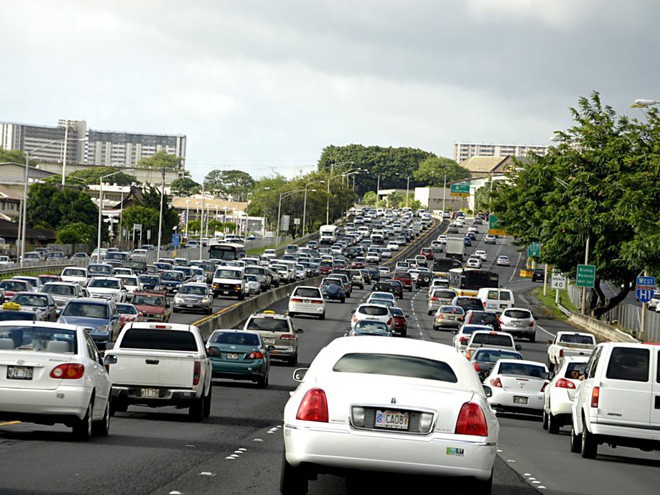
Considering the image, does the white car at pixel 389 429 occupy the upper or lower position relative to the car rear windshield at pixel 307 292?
upper

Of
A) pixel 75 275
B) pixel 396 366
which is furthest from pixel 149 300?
pixel 396 366

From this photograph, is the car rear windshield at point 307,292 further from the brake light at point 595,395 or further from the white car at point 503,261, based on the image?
the white car at point 503,261

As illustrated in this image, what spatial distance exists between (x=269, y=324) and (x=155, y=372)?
18404 mm

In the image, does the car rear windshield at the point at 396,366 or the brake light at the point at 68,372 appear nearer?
the car rear windshield at the point at 396,366

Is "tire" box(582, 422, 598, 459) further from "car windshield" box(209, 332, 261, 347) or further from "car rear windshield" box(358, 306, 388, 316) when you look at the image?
"car rear windshield" box(358, 306, 388, 316)

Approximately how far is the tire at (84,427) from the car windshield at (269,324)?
22.2m

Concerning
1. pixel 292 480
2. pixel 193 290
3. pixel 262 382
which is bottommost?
Answer: pixel 262 382

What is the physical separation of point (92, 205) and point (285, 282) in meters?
62.3

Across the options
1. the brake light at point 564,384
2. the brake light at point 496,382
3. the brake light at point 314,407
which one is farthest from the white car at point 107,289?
the brake light at point 314,407

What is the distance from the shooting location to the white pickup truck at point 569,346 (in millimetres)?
42406

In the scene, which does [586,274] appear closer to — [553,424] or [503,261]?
[553,424]

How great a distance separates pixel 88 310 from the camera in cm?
3716

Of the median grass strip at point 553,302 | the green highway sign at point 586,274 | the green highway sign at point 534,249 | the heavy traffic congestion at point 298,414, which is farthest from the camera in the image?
the green highway sign at point 534,249

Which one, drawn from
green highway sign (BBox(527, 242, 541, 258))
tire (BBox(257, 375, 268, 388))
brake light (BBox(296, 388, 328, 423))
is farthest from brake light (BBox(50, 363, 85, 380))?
green highway sign (BBox(527, 242, 541, 258))
